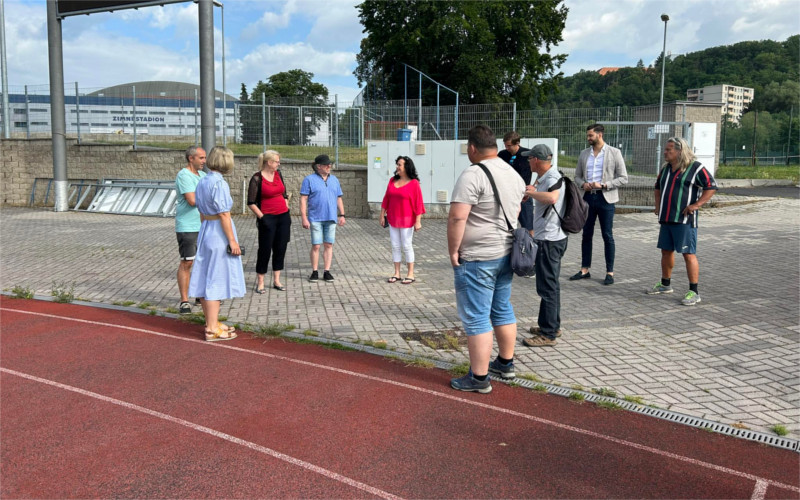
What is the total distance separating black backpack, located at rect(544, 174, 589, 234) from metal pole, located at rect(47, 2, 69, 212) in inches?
708

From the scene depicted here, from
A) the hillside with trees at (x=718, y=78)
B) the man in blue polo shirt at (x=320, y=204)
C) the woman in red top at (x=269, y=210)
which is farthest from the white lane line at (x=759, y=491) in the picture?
the hillside with trees at (x=718, y=78)

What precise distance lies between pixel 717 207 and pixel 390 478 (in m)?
16.7

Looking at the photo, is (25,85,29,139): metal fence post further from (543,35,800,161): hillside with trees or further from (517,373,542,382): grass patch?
(543,35,800,161): hillside with trees

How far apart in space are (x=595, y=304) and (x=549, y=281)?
198 centimetres

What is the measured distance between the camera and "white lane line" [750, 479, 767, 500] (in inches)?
137

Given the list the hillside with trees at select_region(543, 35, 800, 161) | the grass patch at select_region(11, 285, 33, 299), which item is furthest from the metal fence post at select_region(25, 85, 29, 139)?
the hillside with trees at select_region(543, 35, 800, 161)

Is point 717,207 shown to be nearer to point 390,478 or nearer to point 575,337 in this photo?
point 575,337

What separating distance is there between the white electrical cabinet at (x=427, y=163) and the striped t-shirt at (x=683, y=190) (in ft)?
27.2

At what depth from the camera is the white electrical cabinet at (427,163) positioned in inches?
640

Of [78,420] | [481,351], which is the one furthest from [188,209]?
[481,351]

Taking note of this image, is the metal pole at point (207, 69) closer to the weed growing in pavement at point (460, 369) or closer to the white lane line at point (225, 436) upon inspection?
the white lane line at point (225, 436)

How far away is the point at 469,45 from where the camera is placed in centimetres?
3959

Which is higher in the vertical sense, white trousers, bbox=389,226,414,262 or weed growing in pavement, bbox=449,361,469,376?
white trousers, bbox=389,226,414,262

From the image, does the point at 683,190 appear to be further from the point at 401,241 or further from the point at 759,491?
the point at 759,491
